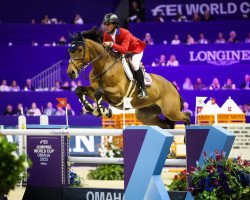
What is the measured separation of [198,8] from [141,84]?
13.3 meters

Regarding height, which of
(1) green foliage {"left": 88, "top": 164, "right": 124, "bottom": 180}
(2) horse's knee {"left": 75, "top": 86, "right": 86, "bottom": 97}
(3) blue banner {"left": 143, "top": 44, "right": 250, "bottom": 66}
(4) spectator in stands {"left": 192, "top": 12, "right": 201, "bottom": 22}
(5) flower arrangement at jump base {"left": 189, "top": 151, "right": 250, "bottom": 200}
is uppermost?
(4) spectator in stands {"left": 192, "top": 12, "right": 201, "bottom": 22}

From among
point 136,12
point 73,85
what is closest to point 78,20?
point 136,12

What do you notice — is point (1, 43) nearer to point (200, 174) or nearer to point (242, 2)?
point (242, 2)

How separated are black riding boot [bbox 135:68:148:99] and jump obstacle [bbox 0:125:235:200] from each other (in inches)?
86.9

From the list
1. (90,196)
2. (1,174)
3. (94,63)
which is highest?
(94,63)

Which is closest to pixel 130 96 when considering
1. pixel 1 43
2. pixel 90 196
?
pixel 90 196

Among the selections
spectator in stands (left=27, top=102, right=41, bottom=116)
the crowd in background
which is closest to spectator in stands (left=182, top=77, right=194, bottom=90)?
the crowd in background

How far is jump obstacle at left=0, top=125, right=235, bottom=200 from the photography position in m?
5.61

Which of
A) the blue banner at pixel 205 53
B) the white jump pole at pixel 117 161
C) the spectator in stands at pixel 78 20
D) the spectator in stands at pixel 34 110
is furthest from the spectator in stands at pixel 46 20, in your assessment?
the white jump pole at pixel 117 161

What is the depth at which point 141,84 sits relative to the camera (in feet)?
30.5

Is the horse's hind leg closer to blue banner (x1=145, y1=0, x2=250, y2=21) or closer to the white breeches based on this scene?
the white breeches

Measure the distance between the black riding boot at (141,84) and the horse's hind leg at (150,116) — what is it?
2.39ft

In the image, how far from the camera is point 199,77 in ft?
60.4

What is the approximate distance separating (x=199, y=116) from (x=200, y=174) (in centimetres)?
693
